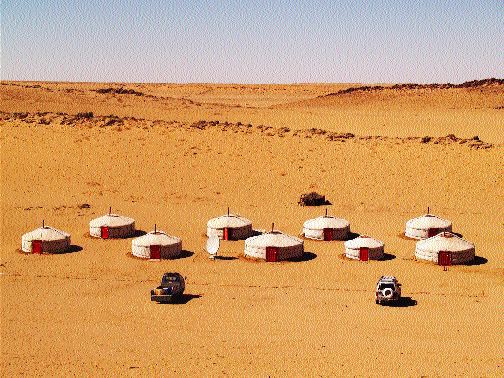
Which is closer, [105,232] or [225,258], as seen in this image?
[225,258]

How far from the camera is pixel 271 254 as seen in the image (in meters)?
42.8

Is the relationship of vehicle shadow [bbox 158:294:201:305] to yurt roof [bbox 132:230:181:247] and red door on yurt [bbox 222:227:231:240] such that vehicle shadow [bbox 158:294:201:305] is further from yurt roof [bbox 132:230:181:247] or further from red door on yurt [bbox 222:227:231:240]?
red door on yurt [bbox 222:227:231:240]

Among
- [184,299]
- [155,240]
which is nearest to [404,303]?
[184,299]

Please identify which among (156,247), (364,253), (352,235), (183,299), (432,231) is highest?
(432,231)

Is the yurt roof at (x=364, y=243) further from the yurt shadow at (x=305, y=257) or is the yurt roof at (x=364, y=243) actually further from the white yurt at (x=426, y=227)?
the white yurt at (x=426, y=227)

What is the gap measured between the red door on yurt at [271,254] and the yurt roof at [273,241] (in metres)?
0.21

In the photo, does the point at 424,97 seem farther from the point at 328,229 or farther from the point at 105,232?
the point at 105,232

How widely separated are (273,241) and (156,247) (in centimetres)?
619

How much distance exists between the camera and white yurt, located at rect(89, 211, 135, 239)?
47812 millimetres

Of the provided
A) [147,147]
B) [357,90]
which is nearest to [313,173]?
[147,147]

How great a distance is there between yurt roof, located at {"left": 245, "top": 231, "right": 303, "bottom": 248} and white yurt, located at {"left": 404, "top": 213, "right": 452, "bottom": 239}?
820 cm

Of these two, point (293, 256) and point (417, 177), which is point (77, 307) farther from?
point (417, 177)

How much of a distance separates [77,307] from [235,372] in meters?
10.2

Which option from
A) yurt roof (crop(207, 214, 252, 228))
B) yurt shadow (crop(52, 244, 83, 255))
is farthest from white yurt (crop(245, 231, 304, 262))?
yurt shadow (crop(52, 244, 83, 255))
